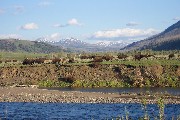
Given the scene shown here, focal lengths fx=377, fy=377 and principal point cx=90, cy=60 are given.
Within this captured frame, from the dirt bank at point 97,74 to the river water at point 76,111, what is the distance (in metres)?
23.0

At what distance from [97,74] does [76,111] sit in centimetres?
3001

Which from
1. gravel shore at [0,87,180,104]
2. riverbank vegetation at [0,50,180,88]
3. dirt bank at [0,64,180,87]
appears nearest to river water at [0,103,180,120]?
gravel shore at [0,87,180,104]

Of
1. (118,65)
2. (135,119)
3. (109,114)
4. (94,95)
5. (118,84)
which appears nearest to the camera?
(135,119)

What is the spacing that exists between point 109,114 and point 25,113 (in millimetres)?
8749

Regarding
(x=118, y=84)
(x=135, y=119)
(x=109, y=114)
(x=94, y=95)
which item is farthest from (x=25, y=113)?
(x=118, y=84)

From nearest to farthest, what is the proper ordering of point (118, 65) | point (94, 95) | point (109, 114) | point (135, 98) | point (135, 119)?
point (135, 119) < point (109, 114) < point (135, 98) < point (94, 95) < point (118, 65)

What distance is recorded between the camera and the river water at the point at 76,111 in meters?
36.1

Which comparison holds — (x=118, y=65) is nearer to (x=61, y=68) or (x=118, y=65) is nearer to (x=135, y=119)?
(x=61, y=68)

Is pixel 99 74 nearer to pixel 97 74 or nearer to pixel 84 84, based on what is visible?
pixel 97 74

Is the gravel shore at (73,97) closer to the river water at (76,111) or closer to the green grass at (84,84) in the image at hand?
the river water at (76,111)

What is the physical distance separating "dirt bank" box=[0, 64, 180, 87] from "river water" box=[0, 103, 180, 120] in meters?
23.0

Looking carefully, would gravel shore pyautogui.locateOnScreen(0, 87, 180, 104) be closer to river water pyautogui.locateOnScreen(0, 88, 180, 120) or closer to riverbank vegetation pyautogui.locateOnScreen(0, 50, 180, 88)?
river water pyautogui.locateOnScreen(0, 88, 180, 120)

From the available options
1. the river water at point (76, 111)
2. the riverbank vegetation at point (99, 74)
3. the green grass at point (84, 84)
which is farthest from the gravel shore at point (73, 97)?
the riverbank vegetation at point (99, 74)

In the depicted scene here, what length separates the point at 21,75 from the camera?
72375 mm
